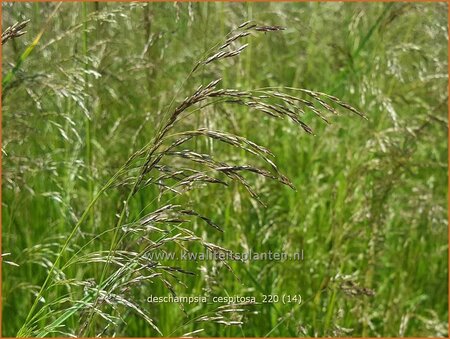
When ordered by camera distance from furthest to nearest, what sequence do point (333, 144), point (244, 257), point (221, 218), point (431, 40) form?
point (431, 40), point (333, 144), point (221, 218), point (244, 257)

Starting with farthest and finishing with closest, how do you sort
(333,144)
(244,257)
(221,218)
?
(333,144) < (221,218) < (244,257)

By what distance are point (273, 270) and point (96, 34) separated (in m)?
1.12

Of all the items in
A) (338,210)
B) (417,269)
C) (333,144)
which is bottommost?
(417,269)

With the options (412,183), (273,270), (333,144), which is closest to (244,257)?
(273,270)

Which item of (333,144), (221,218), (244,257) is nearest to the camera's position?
(244,257)

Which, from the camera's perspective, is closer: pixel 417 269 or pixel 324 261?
pixel 324 261

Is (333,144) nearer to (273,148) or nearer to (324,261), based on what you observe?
(273,148)

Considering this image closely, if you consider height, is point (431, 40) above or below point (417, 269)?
above

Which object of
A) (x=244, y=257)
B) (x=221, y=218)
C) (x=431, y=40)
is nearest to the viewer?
(x=244, y=257)

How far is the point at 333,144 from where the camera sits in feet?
9.56

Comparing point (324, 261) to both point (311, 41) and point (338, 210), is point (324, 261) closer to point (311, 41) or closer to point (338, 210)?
point (338, 210)

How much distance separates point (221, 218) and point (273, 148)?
53cm

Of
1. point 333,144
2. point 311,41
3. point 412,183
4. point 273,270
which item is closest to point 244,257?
point 273,270

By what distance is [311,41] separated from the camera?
138 inches
